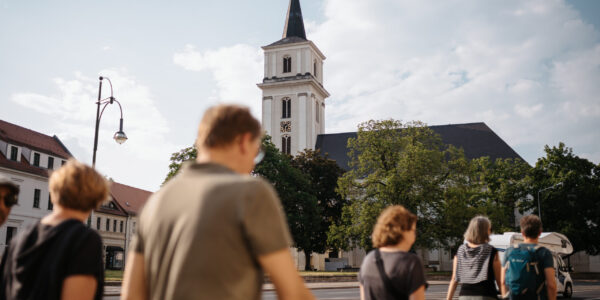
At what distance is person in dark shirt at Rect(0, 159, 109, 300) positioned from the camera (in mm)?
2701

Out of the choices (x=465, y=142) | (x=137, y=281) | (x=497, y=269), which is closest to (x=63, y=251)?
(x=137, y=281)

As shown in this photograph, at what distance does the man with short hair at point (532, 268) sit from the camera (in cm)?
559

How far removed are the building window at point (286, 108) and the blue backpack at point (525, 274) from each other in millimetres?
64648

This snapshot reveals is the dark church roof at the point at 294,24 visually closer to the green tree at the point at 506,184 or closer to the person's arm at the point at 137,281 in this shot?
the green tree at the point at 506,184

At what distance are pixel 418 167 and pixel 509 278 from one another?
33054 mm

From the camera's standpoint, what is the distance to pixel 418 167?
1506 inches

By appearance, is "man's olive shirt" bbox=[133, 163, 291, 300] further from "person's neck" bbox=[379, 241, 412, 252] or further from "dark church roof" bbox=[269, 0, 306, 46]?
"dark church roof" bbox=[269, 0, 306, 46]

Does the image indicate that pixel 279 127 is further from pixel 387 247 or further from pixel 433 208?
pixel 387 247

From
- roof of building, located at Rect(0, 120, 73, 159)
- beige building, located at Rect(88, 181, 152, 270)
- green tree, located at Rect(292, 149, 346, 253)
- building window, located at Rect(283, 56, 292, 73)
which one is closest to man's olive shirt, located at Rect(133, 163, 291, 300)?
roof of building, located at Rect(0, 120, 73, 159)

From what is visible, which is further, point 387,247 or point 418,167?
point 418,167

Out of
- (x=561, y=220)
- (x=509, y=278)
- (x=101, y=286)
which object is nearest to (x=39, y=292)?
(x=101, y=286)

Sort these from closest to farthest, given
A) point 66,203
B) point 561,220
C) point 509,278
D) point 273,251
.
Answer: point 273,251 < point 66,203 < point 509,278 < point 561,220

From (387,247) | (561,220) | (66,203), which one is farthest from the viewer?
(561,220)

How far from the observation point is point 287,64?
72.7 m
